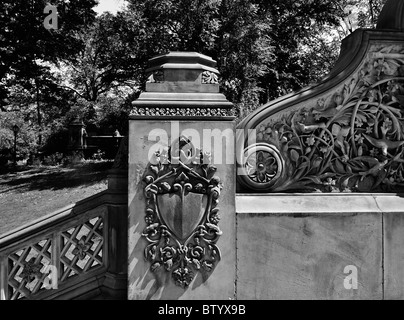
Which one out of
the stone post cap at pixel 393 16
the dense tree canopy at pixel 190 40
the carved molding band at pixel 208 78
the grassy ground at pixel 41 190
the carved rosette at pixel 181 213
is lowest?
the grassy ground at pixel 41 190

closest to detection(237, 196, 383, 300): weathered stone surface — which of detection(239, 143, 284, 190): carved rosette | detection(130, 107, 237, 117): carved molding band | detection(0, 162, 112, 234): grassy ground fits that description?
detection(239, 143, 284, 190): carved rosette

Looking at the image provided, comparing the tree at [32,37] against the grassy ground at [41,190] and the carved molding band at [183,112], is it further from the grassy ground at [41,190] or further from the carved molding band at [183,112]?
the carved molding band at [183,112]

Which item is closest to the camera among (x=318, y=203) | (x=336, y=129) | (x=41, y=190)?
(x=318, y=203)

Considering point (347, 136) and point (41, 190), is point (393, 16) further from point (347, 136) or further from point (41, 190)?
point (41, 190)

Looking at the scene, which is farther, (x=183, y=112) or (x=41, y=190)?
(x=41, y=190)

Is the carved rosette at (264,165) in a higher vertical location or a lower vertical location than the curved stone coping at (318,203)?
higher

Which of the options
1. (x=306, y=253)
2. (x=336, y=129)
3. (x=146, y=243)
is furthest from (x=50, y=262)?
(x=336, y=129)

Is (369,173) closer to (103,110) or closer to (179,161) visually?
(179,161)

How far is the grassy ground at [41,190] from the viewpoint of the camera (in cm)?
1317

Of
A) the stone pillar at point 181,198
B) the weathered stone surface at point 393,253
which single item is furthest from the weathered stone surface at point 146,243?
the weathered stone surface at point 393,253

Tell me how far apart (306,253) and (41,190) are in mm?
16269

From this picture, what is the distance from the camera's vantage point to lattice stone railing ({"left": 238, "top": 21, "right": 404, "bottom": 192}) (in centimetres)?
386

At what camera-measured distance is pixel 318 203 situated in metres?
3.78

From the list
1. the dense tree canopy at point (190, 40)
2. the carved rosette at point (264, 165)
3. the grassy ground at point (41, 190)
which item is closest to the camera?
the carved rosette at point (264, 165)
